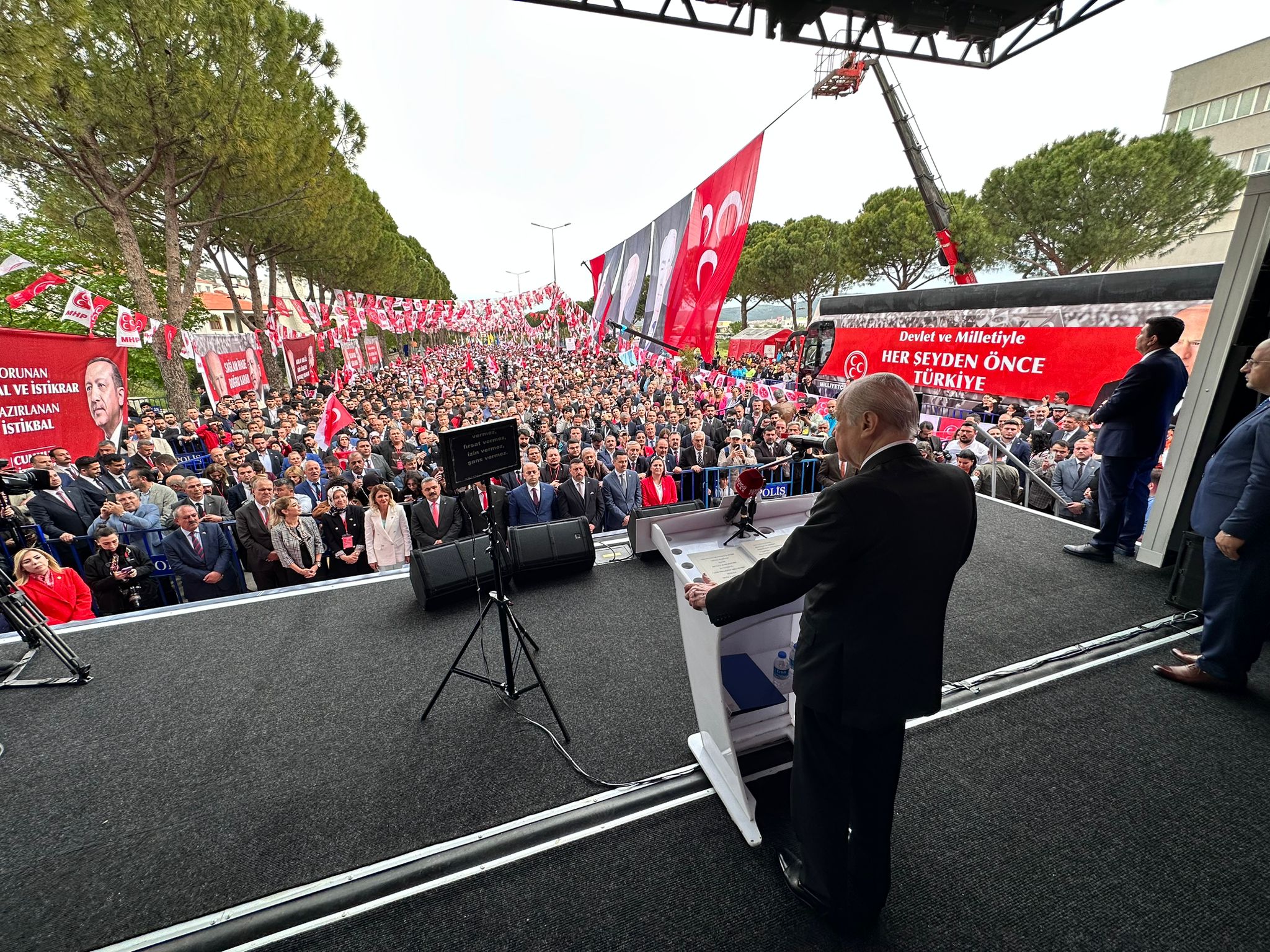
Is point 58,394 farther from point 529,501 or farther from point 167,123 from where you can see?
point 167,123

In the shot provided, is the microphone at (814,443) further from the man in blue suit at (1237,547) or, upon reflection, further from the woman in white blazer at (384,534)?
the woman in white blazer at (384,534)

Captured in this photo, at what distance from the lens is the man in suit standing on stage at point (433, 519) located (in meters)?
5.39

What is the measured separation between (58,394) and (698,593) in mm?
9637

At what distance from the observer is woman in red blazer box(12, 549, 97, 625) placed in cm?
401

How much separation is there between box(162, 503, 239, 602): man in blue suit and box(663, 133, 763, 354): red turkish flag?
17.8 feet

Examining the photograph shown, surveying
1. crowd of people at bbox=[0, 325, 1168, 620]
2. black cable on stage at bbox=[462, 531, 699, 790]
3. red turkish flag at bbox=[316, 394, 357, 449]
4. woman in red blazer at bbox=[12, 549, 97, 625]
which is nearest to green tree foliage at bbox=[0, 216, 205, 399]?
crowd of people at bbox=[0, 325, 1168, 620]

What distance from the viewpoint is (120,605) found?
Result: 512cm

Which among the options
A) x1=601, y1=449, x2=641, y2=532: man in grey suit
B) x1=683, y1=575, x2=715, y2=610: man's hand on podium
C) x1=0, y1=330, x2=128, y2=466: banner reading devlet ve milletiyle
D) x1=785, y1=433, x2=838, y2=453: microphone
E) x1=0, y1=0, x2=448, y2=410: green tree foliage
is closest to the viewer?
x1=683, y1=575, x2=715, y2=610: man's hand on podium

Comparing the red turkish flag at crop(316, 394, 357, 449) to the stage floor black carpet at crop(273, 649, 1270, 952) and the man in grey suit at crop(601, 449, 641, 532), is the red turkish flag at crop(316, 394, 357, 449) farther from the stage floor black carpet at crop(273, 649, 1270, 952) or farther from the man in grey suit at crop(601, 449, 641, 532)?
the stage floor black carpet at crop(273, 649, 1270, 952)

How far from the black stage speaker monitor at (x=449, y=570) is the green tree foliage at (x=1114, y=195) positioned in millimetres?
30462

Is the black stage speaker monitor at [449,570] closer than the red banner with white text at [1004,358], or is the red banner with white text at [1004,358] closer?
the black stage speaker monitor at [449,570]

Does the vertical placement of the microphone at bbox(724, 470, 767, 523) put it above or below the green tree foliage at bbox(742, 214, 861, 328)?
below

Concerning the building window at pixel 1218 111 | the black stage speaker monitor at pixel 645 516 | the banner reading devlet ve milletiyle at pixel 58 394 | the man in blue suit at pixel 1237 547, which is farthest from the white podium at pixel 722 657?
the building window at pixel 1218 111

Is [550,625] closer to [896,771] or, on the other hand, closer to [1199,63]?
[896,771]
